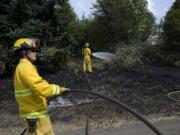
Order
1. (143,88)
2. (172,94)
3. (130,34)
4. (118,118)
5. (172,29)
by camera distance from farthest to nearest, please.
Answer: (130,34) → (172,29) → (143,88) → (172,94) → (118,118)

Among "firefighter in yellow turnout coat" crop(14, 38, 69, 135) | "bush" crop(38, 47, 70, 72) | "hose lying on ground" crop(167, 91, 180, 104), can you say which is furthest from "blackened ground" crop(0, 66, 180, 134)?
"firefighter in yellow turnout coat" crop(14, 38, 69, 135)

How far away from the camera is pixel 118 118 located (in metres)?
12.2

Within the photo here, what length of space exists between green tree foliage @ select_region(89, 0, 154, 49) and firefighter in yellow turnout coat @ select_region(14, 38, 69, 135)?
21.3m

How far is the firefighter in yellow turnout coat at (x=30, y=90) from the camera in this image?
20.1 ft

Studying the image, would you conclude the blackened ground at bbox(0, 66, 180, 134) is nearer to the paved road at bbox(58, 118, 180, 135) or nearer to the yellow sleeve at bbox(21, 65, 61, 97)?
the paved road at bbox(58, 118, 180, 135)

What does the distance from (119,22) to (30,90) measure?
22022 mm

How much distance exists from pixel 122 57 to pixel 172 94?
8.36m

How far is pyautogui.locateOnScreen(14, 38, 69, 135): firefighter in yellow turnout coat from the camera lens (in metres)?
6.12

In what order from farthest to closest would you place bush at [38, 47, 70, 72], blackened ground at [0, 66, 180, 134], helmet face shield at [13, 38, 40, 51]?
bush at [38, 47, 70, 72] → blackened ground at [0, 66, 180, 134] → helmet face shield at [13, 38, 40, 51]

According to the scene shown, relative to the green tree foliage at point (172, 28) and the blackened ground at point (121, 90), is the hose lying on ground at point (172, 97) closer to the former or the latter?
the blackened ground at point (121, 90)

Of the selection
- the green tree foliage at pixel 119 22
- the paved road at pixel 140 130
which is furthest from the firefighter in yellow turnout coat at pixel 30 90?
the green tree foliage at pixel 119 22

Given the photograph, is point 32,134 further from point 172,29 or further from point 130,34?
point 130,34

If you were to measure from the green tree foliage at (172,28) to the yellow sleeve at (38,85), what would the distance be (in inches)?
646

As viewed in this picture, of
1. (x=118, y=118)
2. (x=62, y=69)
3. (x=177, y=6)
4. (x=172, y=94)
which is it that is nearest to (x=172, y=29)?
(x=177, y=6)
